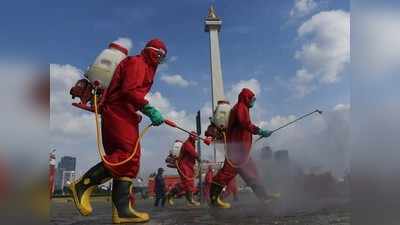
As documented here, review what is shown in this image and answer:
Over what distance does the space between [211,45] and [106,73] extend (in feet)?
78.7

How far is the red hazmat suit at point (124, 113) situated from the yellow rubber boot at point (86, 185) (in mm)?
157

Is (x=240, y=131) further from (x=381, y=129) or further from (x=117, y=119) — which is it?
(x=381, y=129)

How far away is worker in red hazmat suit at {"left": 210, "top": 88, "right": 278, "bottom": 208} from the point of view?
7.14 metres

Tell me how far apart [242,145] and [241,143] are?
38 millimetres


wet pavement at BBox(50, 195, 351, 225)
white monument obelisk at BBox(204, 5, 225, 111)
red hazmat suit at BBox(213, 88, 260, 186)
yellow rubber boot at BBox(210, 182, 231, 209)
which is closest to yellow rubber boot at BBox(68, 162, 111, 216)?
wet pavement at BBox(50, 195, 351, 225)

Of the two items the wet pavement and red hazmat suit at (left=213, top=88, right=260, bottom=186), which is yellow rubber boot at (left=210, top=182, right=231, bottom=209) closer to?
red hazmat suit at (left=213, top=88, right=260, bottom=186)

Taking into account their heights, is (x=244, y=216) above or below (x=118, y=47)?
below

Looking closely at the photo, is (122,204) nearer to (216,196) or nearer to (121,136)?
(121,136)

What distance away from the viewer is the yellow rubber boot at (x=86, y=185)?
14.7 feet

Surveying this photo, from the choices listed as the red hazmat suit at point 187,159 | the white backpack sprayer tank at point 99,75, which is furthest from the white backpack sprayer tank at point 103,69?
the red hazmat suit at point 187,159

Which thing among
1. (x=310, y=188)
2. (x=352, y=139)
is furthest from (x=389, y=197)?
(x=310, y=188)

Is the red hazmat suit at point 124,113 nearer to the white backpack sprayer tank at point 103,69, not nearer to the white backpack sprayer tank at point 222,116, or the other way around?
the white backpack sprayer tank at point 103,69

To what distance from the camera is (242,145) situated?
7230 millimetres

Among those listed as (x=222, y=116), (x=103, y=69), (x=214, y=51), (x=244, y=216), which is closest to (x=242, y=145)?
(x=222, y=116)
